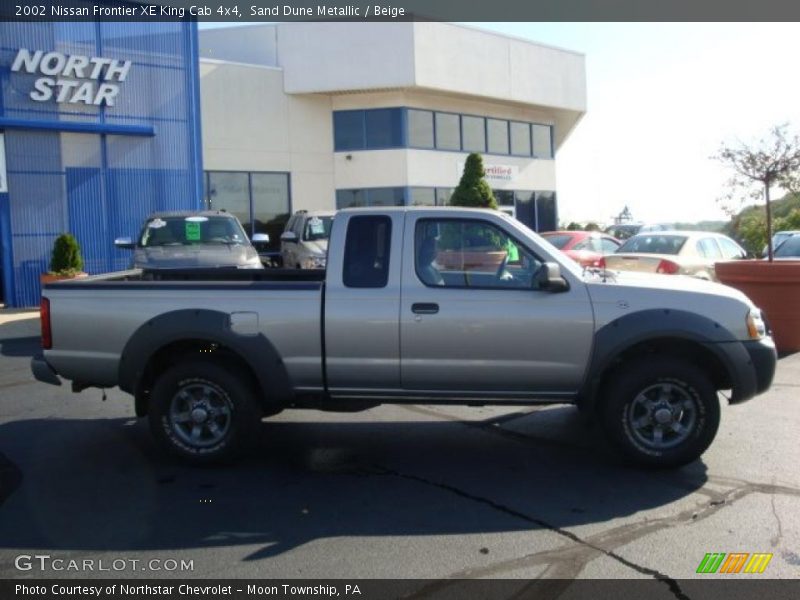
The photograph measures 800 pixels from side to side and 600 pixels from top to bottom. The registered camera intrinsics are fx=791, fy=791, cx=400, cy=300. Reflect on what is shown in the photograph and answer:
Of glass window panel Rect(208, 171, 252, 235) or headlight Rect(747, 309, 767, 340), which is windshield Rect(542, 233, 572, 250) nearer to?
headlight Rect(747, 309, 767, 340)

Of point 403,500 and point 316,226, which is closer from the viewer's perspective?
point 403,500

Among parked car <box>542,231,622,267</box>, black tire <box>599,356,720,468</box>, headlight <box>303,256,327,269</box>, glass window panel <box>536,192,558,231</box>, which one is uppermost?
glass window panel <box>536,192,558,231</box>

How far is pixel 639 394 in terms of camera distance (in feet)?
18.2

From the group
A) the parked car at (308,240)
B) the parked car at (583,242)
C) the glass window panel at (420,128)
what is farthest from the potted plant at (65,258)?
the glass window panel at (420,128)

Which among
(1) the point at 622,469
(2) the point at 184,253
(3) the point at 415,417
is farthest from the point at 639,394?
(2) the point at 184,253

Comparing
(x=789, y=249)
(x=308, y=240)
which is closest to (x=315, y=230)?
(x=308, y=240)

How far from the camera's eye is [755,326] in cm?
564

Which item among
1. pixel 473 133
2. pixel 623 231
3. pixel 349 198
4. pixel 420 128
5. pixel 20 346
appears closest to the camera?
pixel 20 346

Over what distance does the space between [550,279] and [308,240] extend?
10925 millimetres

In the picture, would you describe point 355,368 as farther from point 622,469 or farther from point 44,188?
point 44,188

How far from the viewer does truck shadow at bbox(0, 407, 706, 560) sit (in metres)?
4.64

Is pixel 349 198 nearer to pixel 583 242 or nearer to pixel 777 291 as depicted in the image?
pixel 583 242

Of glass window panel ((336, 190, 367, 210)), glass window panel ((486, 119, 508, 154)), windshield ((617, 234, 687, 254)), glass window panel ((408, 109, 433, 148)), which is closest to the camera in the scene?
windshield ((617, 234, 687, 254))

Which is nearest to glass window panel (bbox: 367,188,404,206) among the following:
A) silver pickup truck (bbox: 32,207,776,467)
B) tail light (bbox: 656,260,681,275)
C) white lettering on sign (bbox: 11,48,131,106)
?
white lettering on sign (bbox: 11,48,131,106)
